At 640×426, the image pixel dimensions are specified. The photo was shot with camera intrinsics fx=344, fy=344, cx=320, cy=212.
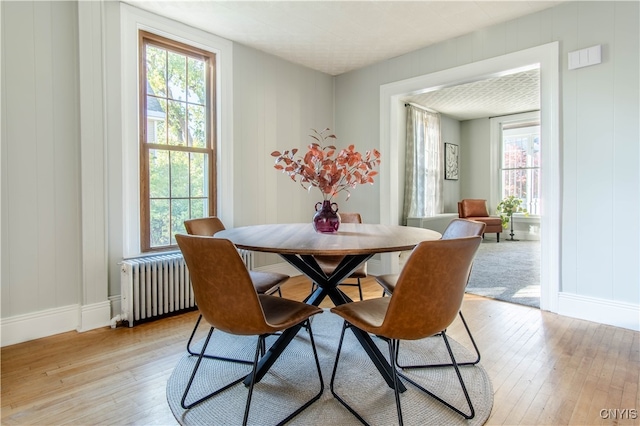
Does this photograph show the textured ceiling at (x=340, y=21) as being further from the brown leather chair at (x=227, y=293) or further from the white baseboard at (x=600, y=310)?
the white baseboard at (x=600, y=310)

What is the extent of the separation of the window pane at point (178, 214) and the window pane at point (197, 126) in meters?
0.59

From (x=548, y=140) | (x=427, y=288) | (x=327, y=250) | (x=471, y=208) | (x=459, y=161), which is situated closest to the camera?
(x=427, y=288)

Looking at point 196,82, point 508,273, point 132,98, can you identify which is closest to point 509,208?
point 508,273

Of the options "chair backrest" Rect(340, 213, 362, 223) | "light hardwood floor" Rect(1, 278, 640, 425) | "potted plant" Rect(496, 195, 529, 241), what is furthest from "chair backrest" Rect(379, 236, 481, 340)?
"potted plant" Rect(496, 195, 529, 241)

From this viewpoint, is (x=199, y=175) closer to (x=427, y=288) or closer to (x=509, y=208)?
(x=427, y=288)

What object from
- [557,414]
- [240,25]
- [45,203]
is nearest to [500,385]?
[557,414]

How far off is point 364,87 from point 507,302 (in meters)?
2.99

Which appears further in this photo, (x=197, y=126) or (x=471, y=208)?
(x=471, y=208)

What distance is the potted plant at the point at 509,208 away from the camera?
7.47 meters

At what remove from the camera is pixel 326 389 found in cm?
180

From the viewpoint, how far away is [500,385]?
185 cm

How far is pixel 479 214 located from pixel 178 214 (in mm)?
6331

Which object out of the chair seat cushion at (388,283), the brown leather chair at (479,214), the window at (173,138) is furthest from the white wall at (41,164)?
the brown leather chair at (479,214)

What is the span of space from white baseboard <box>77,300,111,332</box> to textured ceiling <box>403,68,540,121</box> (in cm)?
483
